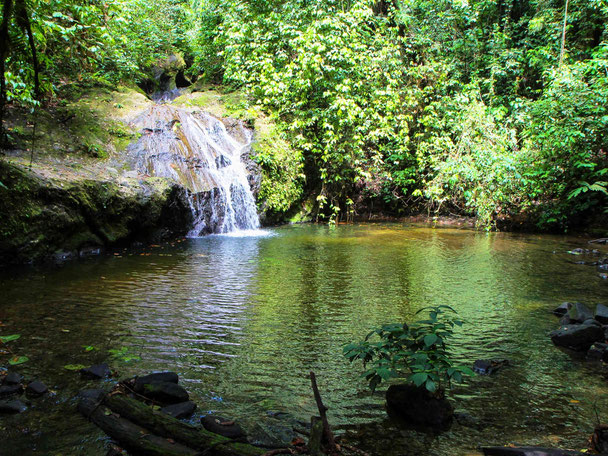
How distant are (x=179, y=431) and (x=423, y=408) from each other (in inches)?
65.1

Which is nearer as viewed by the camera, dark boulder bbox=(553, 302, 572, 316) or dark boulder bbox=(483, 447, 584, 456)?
dark boulder bbox=(483, 447, 584, 456)

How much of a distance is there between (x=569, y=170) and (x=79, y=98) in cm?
1567

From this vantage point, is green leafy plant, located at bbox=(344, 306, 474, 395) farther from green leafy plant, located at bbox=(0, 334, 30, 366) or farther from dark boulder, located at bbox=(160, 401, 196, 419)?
green leafy plant, located at bbox=(0, 334, 30, 366)

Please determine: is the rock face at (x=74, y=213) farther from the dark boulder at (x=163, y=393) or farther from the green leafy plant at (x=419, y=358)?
the green leafy plant at (x=419, y=358)

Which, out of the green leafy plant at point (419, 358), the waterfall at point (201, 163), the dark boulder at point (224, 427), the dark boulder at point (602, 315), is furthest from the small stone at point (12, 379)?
the waterfall at point (201, 163)

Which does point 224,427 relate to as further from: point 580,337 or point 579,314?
point 579,314

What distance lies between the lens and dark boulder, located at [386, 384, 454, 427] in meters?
2.84

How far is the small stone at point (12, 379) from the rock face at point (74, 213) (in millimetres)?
5466

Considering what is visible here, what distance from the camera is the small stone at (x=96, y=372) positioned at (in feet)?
11.2

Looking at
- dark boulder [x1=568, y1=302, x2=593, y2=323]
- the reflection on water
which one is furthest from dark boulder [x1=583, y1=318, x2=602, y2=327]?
the reflection on water

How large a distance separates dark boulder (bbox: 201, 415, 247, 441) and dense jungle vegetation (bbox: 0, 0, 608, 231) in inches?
502

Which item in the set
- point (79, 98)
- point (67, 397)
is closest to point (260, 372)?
point (67, 397)

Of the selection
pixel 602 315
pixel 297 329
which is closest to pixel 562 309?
pixel 602 315

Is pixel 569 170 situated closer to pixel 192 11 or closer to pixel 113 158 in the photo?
pixel 113 158
